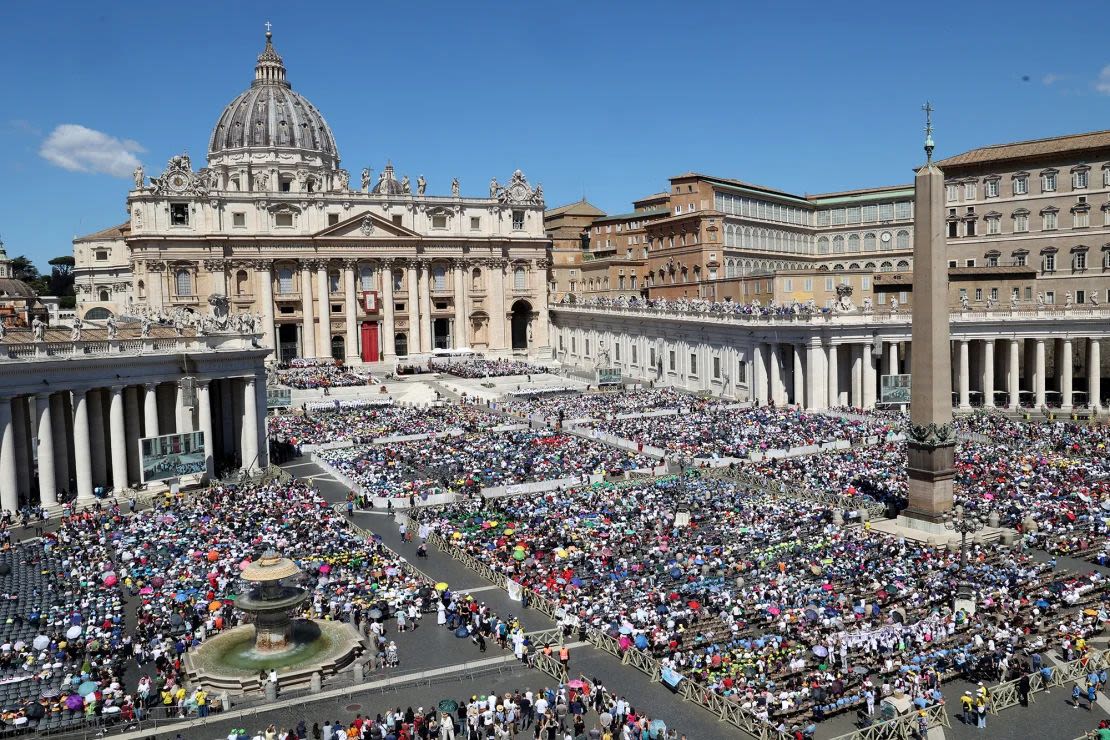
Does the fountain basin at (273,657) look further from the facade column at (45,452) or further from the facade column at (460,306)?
the facade column at (460,306)

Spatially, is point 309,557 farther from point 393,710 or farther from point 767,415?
point 767,415

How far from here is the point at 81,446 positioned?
38.6 meters

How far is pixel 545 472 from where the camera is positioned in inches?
1635

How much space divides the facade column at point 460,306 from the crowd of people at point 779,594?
205ft

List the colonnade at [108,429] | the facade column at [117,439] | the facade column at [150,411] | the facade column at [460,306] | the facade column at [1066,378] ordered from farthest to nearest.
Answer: the facade column at [460,306]
the facade column at [1066,378]
the facade column at [150,411]
the facade column at [117,439]
the colonnade at [108,429]

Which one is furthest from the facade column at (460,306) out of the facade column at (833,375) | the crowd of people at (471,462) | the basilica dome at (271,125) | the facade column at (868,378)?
the facade column at (868,378)

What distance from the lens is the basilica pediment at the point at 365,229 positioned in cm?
8947

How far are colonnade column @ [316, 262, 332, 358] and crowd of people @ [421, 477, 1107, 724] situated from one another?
58557 mm

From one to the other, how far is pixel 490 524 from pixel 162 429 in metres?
19.4

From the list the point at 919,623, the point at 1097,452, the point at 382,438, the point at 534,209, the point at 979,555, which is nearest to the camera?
the point at 919,623

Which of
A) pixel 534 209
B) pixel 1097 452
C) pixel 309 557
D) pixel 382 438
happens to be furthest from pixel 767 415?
pixel 534 209

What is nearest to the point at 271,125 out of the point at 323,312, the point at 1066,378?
the point at 323,312

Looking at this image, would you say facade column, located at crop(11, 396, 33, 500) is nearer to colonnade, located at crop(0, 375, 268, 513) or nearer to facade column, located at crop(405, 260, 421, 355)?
colonnade, located at crop(0, 375, 268, 513)

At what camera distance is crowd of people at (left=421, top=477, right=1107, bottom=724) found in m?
20.6
